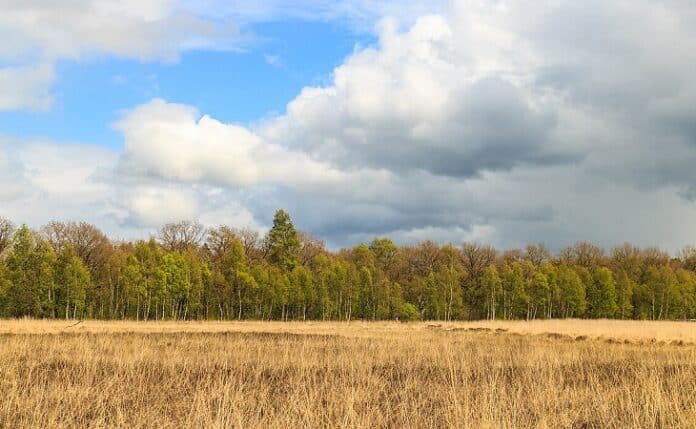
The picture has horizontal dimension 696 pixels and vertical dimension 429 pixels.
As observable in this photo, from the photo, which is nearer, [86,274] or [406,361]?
[406,361]

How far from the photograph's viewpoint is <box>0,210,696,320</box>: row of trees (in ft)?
214

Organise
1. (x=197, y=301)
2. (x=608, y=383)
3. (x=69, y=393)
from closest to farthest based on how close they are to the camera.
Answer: (x=69, y=393) < (x=608, y=383) < (x=197, y=301)

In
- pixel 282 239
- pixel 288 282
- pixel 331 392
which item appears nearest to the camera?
pixel 331 392

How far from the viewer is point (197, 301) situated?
239 ft

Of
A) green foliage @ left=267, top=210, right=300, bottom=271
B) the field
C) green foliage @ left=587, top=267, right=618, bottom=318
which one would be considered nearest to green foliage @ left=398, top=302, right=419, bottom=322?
green foliage @ left=267, top=210, right=300, bottom=271

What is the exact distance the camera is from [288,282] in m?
73.8

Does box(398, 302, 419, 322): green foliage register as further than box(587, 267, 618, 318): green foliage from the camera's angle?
No

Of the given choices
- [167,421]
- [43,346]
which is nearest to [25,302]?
[43,346]

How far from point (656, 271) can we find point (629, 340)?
219 feet

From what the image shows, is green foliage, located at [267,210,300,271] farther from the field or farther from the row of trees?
the field

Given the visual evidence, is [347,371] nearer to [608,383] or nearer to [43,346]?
[608,383]

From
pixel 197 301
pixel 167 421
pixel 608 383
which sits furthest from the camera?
pixel 197 301

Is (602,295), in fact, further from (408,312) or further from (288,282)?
(288,282)

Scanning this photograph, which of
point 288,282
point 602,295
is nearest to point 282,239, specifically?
point 288,282
